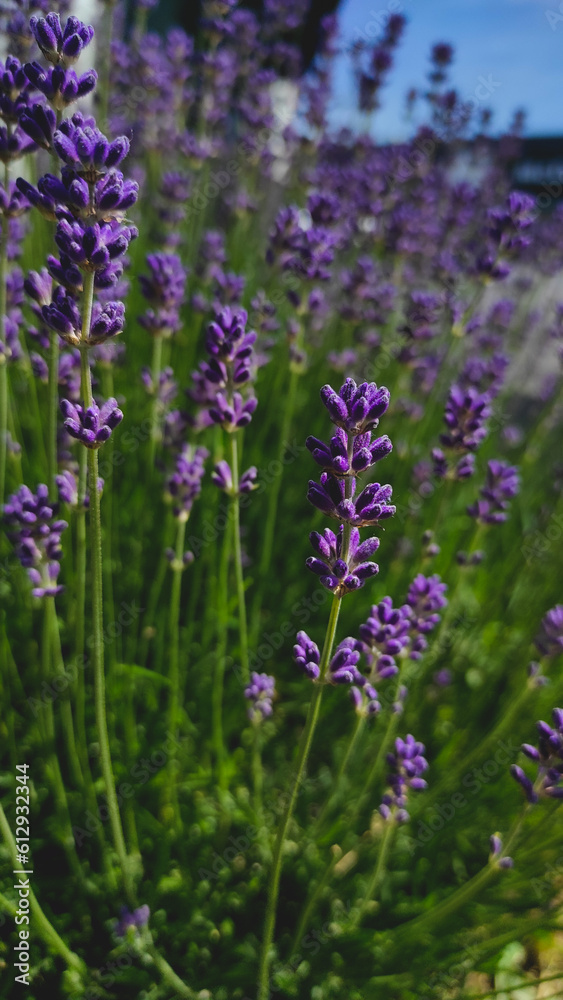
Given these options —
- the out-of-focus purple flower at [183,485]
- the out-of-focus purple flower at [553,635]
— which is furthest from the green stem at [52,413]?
the out-of-focus purple flower at [553,635]

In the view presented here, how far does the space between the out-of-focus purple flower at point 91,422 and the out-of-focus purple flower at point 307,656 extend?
542 millimetres

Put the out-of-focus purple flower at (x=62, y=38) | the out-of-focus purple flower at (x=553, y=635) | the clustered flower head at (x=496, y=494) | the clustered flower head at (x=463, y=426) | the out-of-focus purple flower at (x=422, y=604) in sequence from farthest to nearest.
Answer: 1. the clustered flower head at (x=496, y=494)
2. the out-of-focus purple flower at (x=553, y=635)
3. the clustered flower head at (x=463, y=426)
4. the out-of-focus purple flower at (x=422, y=604)
5. the out-of-focus purple flower at (x=62, y=38)

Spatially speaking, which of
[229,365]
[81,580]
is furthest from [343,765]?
[229,365]

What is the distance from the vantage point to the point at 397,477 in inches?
139

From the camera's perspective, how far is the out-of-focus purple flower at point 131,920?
1.81 m

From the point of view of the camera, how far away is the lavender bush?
1422 millimetres

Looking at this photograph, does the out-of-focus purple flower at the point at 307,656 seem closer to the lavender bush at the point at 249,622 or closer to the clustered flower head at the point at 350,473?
the lavender bush at the point at 249,622

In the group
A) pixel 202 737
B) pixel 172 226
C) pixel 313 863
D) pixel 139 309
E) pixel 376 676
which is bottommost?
pixel 313 863

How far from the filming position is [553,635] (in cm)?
212

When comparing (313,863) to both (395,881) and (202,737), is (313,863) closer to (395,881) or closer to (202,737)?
(395,881)

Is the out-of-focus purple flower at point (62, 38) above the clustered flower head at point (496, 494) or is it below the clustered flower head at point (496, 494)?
above

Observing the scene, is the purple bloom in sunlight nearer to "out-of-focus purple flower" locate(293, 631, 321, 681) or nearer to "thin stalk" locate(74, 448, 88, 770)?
"out-of-focus purple flower" locate(293, 631, 321, 681)

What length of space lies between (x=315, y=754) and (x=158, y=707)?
757 millimetres

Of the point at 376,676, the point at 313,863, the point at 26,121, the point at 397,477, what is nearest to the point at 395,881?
the point at 313,863
